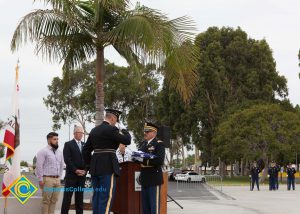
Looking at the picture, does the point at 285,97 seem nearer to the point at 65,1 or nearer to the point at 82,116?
the point at 82,116

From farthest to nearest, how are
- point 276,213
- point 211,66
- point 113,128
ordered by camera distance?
point 211,66
point 276,213
point 113,128

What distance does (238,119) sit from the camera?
46531 mm

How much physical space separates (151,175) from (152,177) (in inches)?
1.5

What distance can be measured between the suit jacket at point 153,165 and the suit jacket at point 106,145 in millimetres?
1012

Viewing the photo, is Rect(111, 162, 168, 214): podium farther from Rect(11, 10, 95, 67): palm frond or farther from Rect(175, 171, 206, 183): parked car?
Rect(175, 171, 206, 183): parked car

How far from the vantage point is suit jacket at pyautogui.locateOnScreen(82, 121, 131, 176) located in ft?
29.0

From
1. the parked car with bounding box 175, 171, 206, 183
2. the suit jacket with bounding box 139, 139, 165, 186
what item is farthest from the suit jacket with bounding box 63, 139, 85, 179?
the parked car with bounding box 175, 171, 206, 183

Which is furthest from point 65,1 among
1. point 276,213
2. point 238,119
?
point 238,119

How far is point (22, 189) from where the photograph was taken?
478 inches

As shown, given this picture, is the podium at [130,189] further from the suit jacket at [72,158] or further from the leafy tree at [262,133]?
the leafy tree at [262,133]

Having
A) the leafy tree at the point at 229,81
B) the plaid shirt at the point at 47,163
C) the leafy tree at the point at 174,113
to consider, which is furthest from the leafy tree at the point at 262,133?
the plaid shirt at the point at 47,163

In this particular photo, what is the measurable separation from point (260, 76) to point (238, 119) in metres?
7.75

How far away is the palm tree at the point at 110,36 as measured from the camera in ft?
43.2

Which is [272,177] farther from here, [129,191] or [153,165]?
[153,165]
